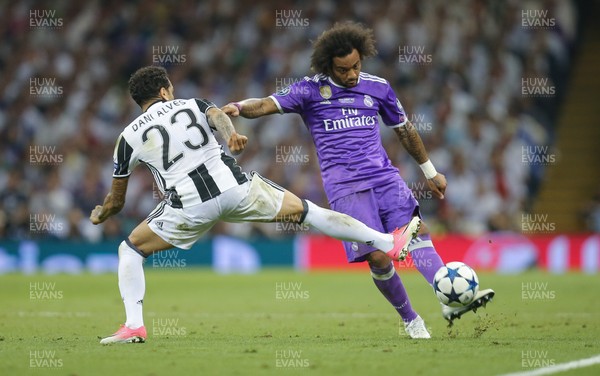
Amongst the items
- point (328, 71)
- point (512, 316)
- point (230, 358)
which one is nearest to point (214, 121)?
point (328, 71)

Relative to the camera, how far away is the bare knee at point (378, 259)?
343 inches

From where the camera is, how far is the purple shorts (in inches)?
346

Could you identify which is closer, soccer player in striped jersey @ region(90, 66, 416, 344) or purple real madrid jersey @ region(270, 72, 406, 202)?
soccer player in striped jersey @ region(90, 66, 416, 344)

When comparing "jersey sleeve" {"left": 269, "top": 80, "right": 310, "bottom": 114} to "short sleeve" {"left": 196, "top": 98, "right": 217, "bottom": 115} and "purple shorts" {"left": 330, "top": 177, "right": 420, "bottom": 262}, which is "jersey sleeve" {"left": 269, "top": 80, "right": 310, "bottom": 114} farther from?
"purple shorts" {"left": 330, "top": 177, "right": 420, "bottom": 262}

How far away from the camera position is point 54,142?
22.6 m

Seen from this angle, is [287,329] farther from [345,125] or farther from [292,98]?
[292,98]

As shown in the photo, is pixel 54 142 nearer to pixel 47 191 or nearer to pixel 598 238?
pixel 47 191

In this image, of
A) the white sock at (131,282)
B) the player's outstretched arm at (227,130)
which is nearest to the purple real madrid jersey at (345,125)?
the player's outstretched arm at (227,130)

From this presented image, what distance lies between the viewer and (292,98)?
891cm

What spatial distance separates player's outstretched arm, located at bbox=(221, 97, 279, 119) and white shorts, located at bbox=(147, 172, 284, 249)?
59cm

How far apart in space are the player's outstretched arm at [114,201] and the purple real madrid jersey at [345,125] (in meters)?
1.57

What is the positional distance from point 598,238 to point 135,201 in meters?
9.89

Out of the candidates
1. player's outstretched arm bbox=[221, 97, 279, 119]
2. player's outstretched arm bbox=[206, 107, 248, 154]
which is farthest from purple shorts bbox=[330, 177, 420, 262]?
player's outstretched arm bbox=[206, 107, 248, 154]

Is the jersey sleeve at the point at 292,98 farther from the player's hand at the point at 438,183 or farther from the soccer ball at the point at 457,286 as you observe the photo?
the soccer ball at the point at 457,286
